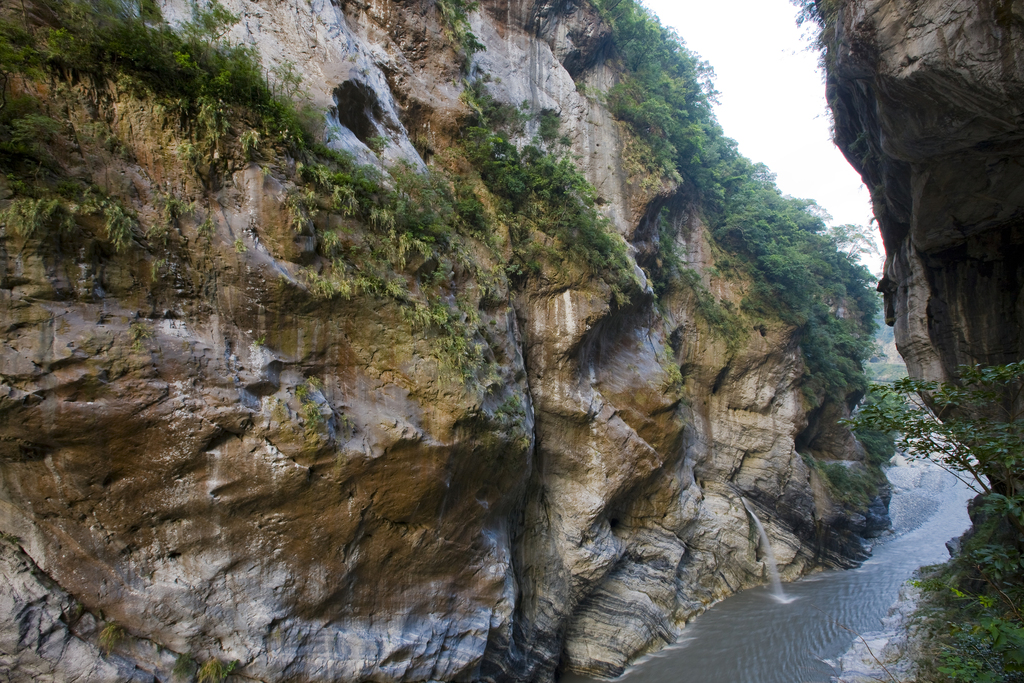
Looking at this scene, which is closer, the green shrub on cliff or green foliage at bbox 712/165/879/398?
the green shrub on cliff

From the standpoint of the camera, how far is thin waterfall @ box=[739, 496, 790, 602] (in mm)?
12934

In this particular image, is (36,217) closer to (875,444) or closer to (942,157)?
(942,157)

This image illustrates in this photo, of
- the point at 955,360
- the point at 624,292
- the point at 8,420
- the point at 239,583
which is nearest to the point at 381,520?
the point at 239,583

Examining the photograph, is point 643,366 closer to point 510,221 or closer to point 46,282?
point 510,221

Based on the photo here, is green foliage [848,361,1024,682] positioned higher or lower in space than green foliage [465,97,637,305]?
lower

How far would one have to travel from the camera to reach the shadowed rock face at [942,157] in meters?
5.92

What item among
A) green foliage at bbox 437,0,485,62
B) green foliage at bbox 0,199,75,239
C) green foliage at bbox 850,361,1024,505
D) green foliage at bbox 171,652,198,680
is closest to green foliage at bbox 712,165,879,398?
green foliage at bbox 850,361,1024,505

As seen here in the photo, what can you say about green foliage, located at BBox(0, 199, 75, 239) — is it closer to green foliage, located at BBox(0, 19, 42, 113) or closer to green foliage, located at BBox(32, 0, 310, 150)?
green foliage, located at BBox(0, 19, 42, 113)

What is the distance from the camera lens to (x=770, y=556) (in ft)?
45.2

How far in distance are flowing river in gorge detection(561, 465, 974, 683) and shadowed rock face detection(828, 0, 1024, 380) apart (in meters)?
5.81

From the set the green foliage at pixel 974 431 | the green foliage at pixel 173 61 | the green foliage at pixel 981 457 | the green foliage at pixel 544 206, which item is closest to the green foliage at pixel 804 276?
the green foliage at pixel 544 206

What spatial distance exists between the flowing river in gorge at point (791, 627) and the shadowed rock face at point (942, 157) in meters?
5.81

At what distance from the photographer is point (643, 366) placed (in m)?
12.2

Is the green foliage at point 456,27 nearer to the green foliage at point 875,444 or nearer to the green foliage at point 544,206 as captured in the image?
the green foliage at point 544,206
